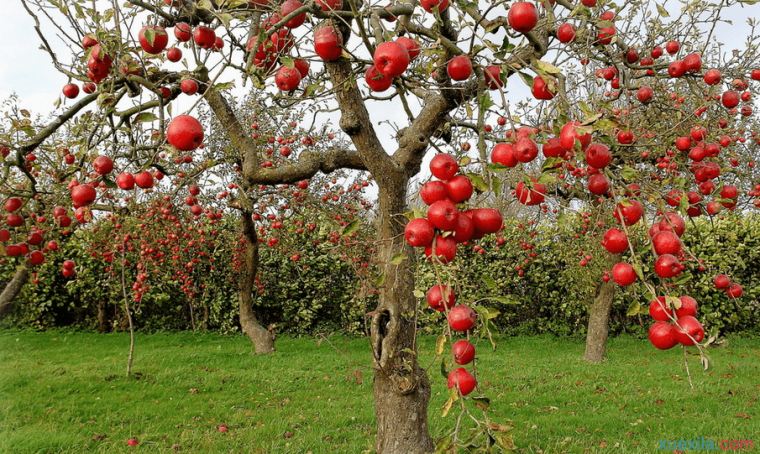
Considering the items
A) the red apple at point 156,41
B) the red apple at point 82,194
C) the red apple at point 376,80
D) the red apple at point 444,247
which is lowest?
the red apple at point 444,247

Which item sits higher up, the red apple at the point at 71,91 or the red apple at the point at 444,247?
the red apple at the point at 71,91

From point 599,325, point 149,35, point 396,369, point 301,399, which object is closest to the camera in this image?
point 149,35

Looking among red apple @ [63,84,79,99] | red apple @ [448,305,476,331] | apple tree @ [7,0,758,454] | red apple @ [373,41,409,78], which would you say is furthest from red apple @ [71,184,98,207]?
red apple @ [448,305,476,331]

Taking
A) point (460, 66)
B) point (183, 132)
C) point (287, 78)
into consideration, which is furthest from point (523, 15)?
point (183, 132)

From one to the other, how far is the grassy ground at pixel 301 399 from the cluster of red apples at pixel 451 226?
203 centimetres

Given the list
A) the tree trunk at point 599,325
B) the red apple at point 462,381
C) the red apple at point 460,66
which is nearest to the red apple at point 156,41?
the red apple at point 460,66

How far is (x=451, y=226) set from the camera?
1270 mm

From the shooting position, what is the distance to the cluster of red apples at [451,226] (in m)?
1.26

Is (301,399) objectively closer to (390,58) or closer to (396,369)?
(396,369)

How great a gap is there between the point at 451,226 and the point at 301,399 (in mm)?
4885

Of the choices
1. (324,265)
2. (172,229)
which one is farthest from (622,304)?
(172,229)

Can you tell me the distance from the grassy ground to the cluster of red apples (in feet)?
6.64

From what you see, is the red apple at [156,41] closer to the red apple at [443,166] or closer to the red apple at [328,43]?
the red apple at [328,43]

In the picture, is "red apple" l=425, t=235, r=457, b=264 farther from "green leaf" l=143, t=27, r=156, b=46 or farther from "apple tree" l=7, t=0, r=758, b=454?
"green leaf" l=143, t=27, r=156, b=46
